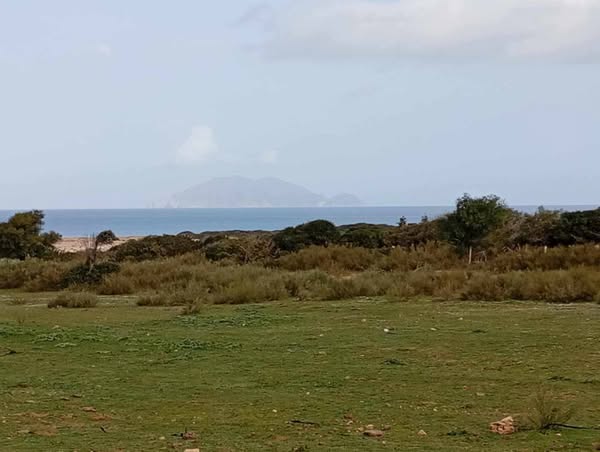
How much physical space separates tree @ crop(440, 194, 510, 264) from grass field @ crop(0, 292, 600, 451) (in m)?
11.8

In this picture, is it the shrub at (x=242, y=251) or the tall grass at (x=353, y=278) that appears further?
the shrub at (x=242, y=251)

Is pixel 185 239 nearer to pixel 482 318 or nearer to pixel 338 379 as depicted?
pixel 482 318

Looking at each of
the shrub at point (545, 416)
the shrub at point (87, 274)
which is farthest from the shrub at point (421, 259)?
the shrub at point (545, 416)

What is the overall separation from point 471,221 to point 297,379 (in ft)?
59.3

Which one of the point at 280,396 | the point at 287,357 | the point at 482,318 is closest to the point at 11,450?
the point at 280,396

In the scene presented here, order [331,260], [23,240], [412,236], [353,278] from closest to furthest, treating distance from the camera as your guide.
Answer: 1. [353,278]
2. [331,260]
3. [412,236]
4. [23,240]

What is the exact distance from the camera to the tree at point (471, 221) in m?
25.5

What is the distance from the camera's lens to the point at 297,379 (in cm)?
815

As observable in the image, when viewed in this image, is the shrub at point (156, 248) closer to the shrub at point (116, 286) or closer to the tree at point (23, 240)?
the tree at point (23, 240)

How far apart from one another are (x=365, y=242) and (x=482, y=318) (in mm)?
20857

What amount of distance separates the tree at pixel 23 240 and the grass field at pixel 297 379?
2701cm

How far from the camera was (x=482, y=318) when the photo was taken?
1272cm

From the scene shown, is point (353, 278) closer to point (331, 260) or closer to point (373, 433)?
point (331, 260)

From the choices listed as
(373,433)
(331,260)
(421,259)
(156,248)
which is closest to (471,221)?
(421,259)
